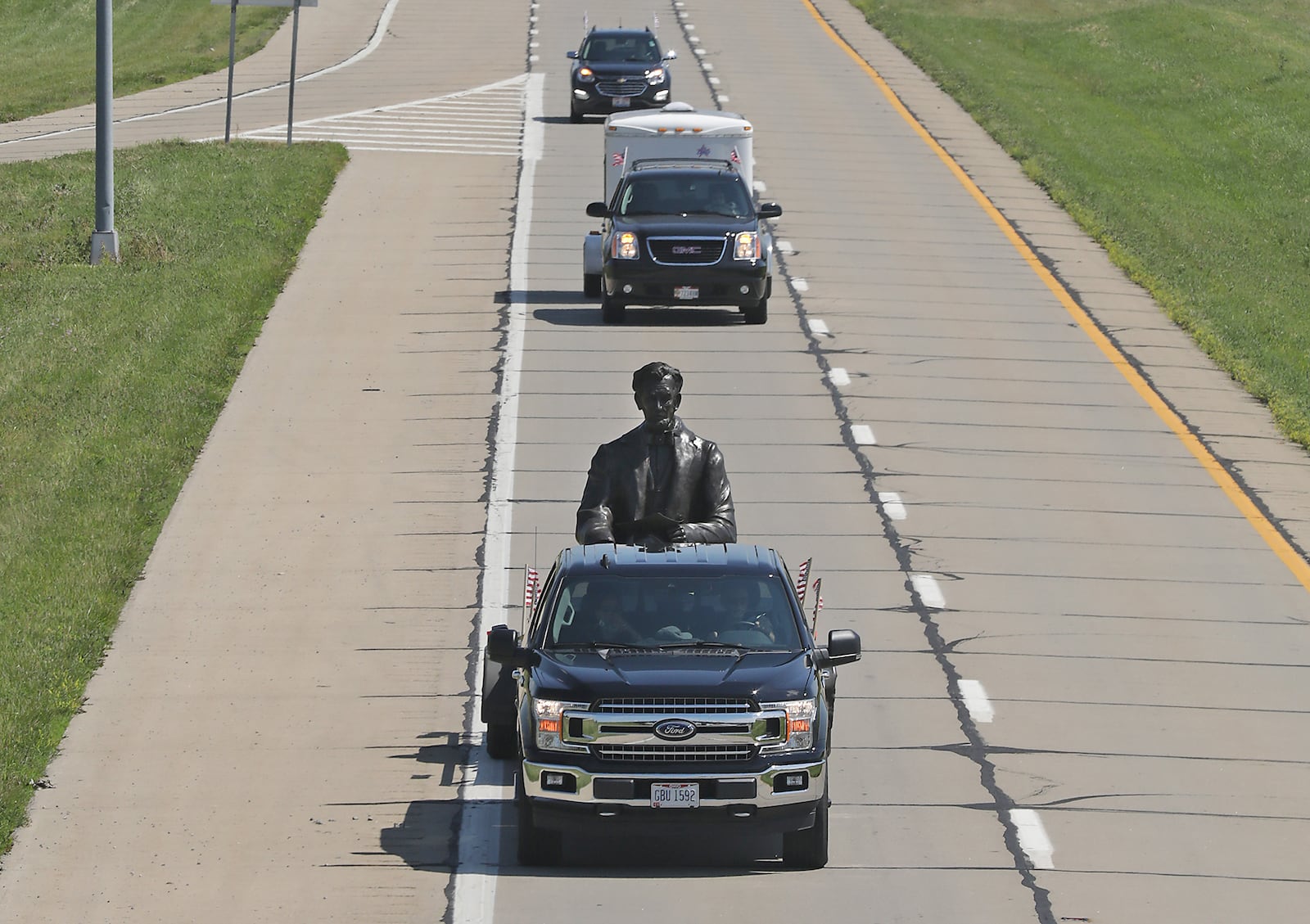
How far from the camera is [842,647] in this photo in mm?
11305

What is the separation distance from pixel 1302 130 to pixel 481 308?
87.1 ft

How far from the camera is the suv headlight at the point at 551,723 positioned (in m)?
11.1

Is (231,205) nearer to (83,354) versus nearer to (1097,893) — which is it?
(83,354)

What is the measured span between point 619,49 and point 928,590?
103ft

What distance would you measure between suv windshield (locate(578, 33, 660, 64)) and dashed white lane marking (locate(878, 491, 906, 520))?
2762 centimetres

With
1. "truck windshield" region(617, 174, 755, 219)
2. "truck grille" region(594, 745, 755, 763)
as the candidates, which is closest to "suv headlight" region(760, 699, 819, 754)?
"truck grille" region(594, 745, 755, 763)

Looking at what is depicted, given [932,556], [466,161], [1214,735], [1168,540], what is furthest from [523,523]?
[466,161]

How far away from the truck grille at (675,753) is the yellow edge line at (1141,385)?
843cm

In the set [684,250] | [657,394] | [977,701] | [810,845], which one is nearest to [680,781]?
[810,845]

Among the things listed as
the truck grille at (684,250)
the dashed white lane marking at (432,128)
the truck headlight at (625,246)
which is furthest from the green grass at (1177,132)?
the dashed white lane marking at (432,128)

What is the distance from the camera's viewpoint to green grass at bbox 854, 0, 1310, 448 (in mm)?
30703

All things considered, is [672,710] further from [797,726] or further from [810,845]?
[810,845]

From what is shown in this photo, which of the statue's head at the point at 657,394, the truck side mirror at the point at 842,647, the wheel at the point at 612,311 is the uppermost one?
the statue's head at the point at 657,394

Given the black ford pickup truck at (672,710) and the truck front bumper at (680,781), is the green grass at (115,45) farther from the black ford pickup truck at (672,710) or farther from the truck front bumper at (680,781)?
the truck front bumper at (680,781)
